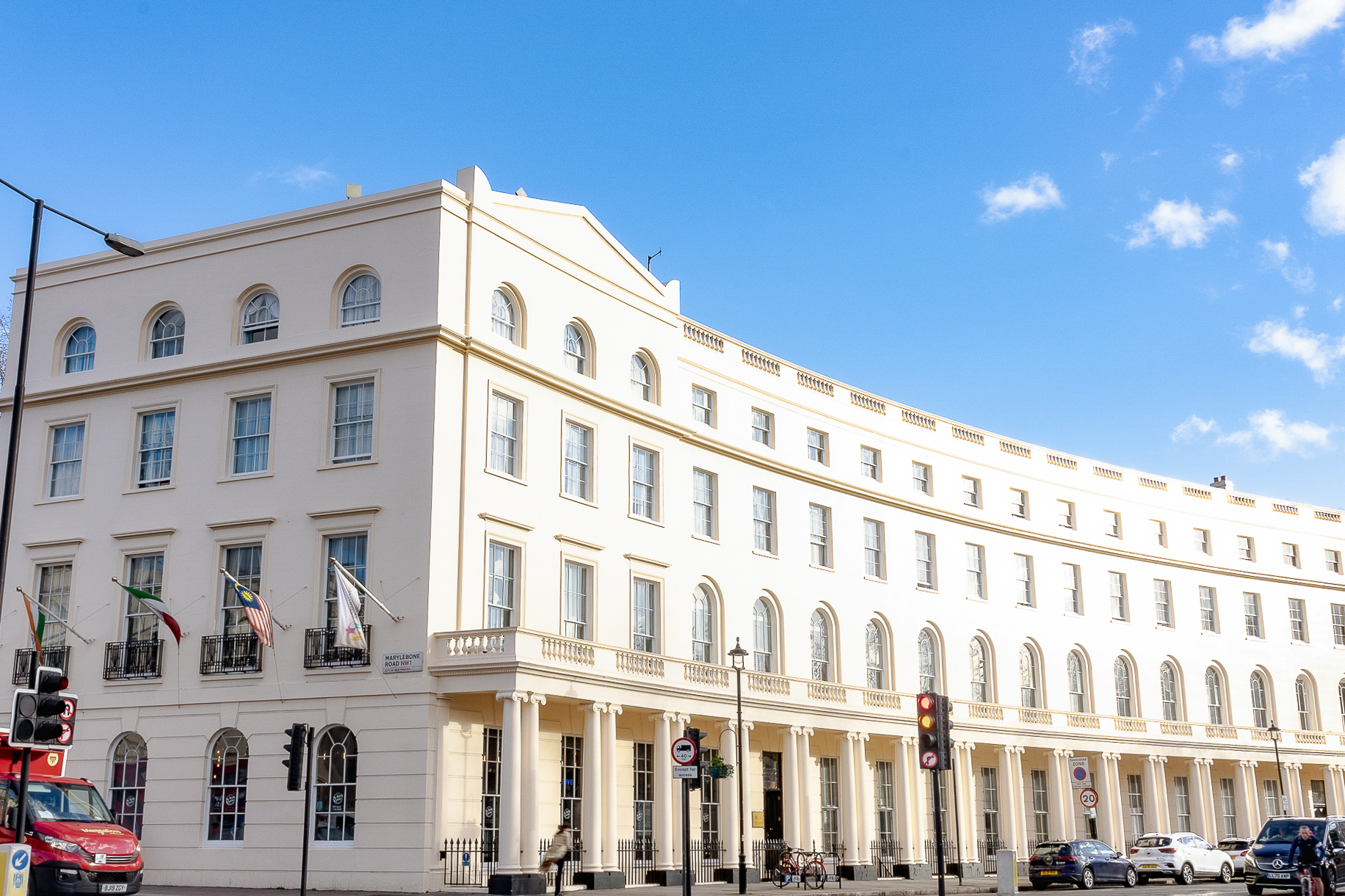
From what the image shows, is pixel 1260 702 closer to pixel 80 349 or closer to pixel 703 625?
pixel 703 625

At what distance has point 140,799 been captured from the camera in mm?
31172

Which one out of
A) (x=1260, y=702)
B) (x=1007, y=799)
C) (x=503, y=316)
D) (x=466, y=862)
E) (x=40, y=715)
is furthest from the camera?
(x=1260, y=702)

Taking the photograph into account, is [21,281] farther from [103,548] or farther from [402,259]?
[402,259]

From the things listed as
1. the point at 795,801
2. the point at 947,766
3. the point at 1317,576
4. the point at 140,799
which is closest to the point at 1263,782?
the point at 1317,576

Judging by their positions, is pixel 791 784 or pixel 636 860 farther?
pixel 791 784

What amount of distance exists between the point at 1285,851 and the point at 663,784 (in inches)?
573

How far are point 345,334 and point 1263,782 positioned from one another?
44911 millimetres

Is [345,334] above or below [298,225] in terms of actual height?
below

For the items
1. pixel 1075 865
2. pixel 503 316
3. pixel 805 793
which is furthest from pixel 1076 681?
pixel 503 316

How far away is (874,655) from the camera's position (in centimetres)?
4478

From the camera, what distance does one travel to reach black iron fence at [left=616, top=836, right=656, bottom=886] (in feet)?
108

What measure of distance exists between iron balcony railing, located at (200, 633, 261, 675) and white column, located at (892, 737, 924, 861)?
21.4m

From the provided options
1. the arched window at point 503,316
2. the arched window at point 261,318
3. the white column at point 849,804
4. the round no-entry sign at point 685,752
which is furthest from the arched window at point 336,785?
the white column at point 849,804

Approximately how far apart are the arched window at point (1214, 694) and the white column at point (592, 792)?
3436 centimetres
